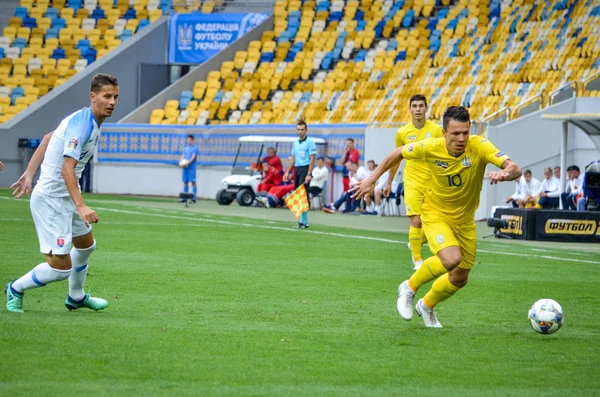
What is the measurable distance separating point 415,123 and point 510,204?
44.4ft

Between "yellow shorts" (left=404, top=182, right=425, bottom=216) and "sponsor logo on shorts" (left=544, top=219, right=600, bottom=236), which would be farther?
"sponsor logo on shorts" (left=544, top=219, right=600, bottom=236)

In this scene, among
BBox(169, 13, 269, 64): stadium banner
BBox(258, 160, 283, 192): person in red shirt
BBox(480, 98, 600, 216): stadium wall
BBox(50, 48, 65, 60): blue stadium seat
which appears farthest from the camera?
BBox(50, 48, 65, 60): blue stadium seat

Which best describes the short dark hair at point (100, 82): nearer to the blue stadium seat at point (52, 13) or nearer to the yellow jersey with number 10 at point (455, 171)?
the yellow jersey with number 10 at point (455, 171)

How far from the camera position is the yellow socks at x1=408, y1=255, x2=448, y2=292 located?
831 centimetres

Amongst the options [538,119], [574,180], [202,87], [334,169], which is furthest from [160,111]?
[574,180]

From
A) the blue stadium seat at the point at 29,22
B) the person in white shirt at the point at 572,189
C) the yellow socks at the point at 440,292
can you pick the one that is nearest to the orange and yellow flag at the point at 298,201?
the person in white shirt at the point at 572,189

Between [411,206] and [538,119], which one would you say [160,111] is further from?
[411,206]

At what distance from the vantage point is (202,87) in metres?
38.8

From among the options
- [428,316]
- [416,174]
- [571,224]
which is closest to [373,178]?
[428,316]

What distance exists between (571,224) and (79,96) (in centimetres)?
2453

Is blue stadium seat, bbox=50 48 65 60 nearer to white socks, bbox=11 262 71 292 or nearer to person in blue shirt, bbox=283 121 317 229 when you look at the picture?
person in blue shirt, bbox=283 121 317 229

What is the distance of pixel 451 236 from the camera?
328 inches

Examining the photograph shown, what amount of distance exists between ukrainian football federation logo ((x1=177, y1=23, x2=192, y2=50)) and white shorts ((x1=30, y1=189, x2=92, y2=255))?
34.2 m

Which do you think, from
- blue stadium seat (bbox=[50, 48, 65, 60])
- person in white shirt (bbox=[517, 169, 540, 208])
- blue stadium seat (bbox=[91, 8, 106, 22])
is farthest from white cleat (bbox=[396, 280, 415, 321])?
blue stadium seat (bbox=[91, 8, 106, 22])
